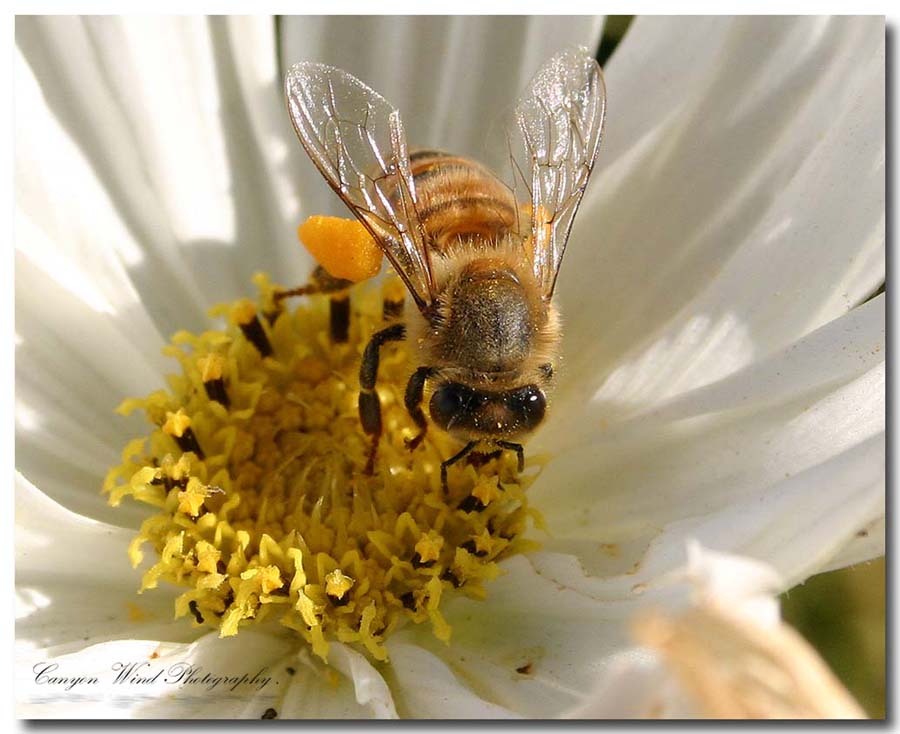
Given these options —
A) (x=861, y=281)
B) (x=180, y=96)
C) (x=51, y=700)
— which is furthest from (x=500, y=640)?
(x=180, y=96)

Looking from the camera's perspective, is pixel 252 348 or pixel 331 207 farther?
pixel 331 207

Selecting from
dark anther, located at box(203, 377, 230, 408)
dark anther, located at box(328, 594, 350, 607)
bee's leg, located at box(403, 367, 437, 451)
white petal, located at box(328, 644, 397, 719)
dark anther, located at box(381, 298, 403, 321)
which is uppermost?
dark anther, located at box(381, 298, 403, 321)

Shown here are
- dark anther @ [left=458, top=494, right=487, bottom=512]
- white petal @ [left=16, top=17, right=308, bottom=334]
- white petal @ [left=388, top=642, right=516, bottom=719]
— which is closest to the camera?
white petal @ [left=388, top=642, right=516, bottom=719]

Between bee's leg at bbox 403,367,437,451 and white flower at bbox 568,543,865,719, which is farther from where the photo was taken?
bee's leg at bbox 403,367,437,451

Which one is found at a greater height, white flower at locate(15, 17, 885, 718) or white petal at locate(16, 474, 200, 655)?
white flower at locate(15, 17, 885, 718)

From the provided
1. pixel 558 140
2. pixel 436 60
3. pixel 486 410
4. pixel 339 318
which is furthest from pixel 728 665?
pixel 436 60

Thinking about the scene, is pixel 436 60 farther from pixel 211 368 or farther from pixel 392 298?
pixel 211 368

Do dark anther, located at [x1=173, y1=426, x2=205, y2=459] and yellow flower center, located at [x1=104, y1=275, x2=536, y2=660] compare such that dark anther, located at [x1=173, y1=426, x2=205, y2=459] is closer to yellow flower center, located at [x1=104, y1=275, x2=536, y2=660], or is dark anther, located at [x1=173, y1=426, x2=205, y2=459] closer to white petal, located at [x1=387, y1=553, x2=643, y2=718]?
yellow flower center, located at [x1=104, y1=275, x2=536, y2=660]

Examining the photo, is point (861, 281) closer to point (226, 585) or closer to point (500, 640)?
point (500, 640)

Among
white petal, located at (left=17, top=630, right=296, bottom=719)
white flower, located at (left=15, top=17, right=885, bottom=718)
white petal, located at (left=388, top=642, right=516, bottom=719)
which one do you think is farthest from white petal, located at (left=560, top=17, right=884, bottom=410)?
white petal, located at (left=17, top=630, right=296, bottom=719)
